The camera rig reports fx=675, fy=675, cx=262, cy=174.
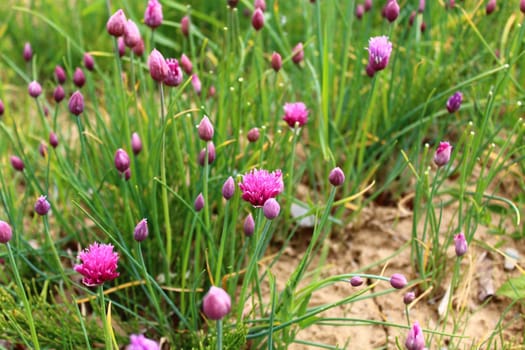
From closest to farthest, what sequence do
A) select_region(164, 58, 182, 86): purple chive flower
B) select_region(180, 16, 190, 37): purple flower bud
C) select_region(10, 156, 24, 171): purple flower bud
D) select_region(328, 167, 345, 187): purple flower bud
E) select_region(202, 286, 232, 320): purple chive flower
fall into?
select_region(202, 286, 232, 320): purple chive flower < select_region(328, 167, 345, 187): purple flower bud < select_region(164, 58, 182, 86): purple chive flower < select_region(10, 156, 24, 171): purple flower bud < select_region(180, 16, 190, 37): purple flower bud

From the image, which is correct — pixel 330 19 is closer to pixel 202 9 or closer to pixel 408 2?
pixel 408 2

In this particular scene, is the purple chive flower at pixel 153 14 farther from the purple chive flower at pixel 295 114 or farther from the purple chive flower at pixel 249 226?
the purple chive flower at pixel 249 226

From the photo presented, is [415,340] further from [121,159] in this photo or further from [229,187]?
[121,159]

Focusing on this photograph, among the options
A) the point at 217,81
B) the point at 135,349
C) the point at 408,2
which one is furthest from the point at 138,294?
the point at 408,2

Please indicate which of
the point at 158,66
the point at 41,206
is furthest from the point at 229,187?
the point at 41,206

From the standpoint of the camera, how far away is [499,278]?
1.92 metres

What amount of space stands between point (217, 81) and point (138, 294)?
0.70 meters

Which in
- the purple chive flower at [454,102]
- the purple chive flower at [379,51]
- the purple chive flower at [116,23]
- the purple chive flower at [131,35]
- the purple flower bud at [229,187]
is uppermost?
the purple chive flower at [116,23]

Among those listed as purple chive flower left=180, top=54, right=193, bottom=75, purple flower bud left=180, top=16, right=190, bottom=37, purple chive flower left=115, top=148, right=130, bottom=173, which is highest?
purple flower bud left=180, top=16, right=190, bottom=37

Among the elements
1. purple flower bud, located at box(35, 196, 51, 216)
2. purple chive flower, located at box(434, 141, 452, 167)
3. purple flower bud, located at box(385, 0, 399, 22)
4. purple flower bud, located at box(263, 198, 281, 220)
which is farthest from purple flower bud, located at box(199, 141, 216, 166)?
purple flower bud, located at box(385, 0, 399, 22)

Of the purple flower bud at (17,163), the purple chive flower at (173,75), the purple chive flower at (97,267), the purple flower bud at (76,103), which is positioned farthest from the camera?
the purple flower bud at (17,163)

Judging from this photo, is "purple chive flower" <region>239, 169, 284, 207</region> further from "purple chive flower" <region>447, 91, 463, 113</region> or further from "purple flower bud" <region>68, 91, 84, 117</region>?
"purple chive flower" <region>447, 91, 463, 113</region>

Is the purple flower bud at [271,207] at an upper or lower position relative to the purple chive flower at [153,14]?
lower

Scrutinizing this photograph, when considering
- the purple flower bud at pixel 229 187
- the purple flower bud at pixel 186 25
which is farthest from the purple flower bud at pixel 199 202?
the purple flower bud at pixel 186 25
